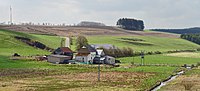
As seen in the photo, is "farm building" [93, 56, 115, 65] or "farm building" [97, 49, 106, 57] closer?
"farm building" [93, 56, 115, 65]

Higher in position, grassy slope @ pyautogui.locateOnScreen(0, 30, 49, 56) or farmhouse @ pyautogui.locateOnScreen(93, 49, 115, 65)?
grassy slope @ pyautogui.locateOnScreen(0, 30, 49, 56)

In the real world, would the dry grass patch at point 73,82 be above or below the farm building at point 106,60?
above

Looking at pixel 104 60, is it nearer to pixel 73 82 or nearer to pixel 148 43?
pixel 73 82

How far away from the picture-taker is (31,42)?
116812 millimetres

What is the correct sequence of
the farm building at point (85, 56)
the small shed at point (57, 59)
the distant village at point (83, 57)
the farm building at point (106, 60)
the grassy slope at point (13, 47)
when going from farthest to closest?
1. the grassy slope at point (13, 47)
2. the farm building at point (85, 56)
3. the farm building at point (106, 60)
4. the distant village at point (83, 57)
5. the small shed at point (57, 59)

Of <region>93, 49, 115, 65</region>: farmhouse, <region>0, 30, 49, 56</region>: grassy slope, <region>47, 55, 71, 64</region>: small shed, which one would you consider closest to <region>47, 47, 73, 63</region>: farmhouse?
<region>47, 55, 71, 64</region>: small shed

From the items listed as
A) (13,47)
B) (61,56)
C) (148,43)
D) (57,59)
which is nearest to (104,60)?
(61,56)

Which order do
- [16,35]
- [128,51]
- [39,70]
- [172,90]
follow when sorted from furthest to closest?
[16,35] < [128,51] < [39,70] < [172,90]

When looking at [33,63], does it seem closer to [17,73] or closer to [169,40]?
[17,73]

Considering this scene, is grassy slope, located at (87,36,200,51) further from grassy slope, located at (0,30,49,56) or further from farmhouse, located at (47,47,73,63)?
farmhouse, located at (47,47,73,63)

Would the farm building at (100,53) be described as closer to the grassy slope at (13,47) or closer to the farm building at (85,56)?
the farm building at (85,56)

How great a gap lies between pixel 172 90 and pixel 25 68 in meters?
32.2

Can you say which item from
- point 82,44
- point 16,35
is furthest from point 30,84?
point 16,35

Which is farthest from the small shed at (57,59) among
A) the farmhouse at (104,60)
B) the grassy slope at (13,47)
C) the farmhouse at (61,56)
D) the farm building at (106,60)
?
the grassy slope at (13,47)
